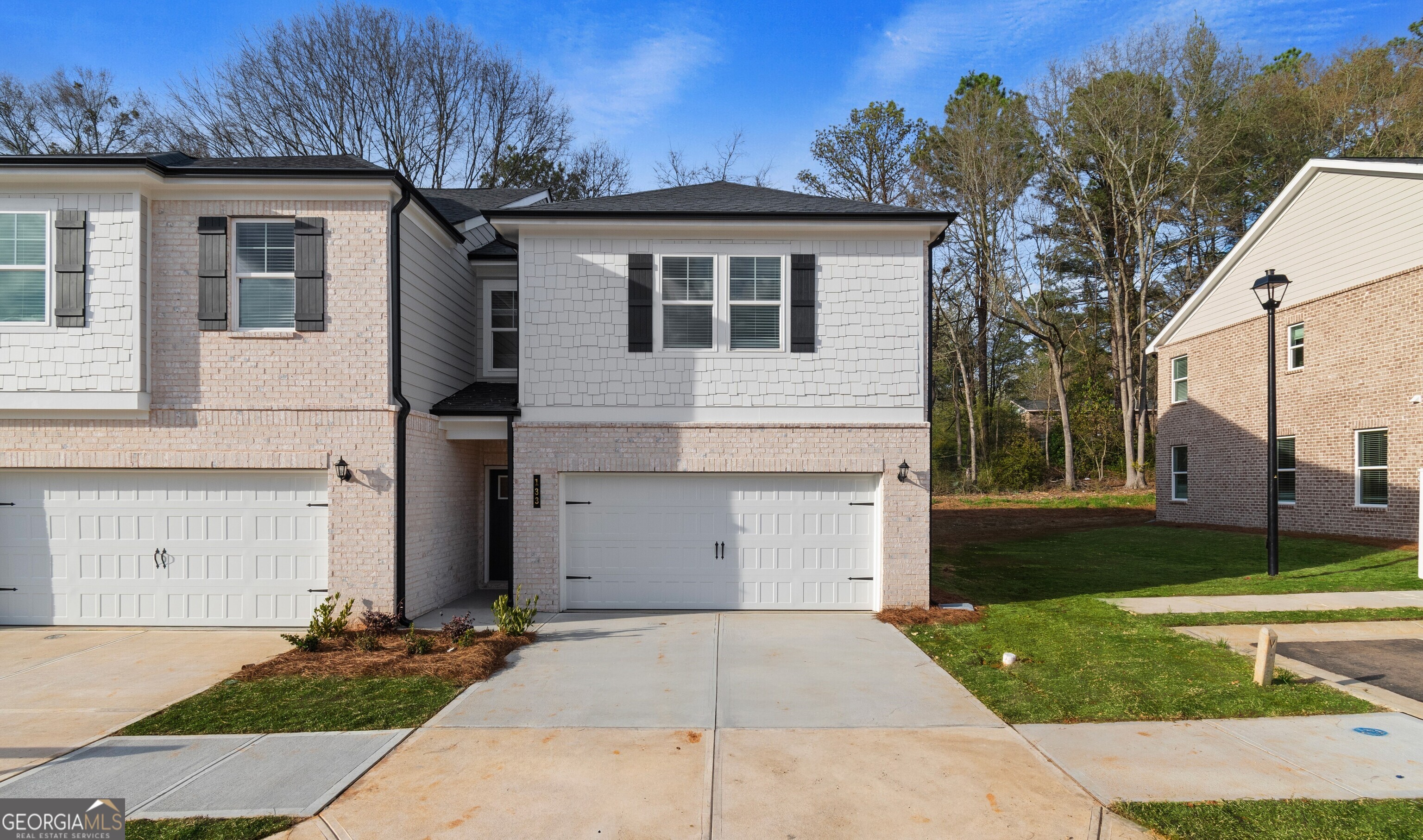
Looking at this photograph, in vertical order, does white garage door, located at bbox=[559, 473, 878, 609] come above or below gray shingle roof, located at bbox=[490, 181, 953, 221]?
below

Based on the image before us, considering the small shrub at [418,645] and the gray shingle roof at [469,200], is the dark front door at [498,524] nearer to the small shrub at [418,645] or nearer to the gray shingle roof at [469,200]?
the small shrub at [418,645]

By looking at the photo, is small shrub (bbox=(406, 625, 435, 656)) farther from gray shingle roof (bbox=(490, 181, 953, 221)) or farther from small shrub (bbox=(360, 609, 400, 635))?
gray shingle roof (bbox=(490, 181, 953, 221))

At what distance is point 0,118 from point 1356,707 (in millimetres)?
37397

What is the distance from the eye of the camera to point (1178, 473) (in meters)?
21.8

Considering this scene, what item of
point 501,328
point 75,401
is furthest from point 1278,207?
point 75,401

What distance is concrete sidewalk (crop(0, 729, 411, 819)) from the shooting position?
4.71m

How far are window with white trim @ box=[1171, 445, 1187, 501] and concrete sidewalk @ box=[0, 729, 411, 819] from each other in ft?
74.2

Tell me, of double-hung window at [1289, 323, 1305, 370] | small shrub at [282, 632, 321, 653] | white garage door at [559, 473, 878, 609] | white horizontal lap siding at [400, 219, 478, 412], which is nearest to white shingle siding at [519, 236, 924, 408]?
white garage door at [559, 473, 878, 609]

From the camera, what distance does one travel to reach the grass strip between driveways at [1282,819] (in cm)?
423

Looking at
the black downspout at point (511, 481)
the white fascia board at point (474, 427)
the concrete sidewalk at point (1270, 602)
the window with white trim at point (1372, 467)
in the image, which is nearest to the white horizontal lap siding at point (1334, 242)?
the window with white trim at point (1372, 467)

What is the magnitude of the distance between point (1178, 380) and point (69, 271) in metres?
25.5

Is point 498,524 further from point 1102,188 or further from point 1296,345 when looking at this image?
point 1102,188

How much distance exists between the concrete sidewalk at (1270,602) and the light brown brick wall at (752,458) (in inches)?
122

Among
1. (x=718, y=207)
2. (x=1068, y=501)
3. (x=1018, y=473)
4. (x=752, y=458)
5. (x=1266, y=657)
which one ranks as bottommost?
(x=1068, y=501)
